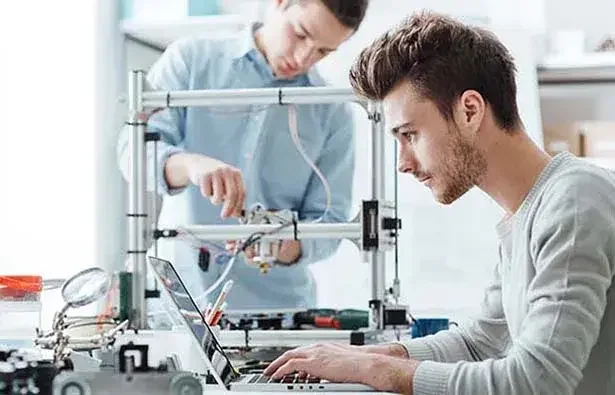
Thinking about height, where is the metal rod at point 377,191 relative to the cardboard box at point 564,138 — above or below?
below

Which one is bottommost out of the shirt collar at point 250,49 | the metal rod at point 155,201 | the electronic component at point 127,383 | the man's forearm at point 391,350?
the man's forearm at point 391,350

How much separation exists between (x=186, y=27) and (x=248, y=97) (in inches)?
42.3

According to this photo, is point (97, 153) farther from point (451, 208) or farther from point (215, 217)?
point (451, 208)

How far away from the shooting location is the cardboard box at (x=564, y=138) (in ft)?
9.80

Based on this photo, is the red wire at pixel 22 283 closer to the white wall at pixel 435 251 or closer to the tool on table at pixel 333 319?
the tool on table at pixel 333 319

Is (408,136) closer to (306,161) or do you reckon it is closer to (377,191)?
(377,191)

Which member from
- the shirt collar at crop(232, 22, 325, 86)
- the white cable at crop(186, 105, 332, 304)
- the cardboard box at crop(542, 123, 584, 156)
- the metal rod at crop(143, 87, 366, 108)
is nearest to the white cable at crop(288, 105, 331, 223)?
the white cable at crop(186, 105, 332, 304)

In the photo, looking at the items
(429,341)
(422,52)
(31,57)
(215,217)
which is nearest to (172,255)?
(215,217)

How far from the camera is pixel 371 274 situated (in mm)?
1985

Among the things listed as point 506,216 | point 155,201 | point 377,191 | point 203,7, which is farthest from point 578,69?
point 506,216

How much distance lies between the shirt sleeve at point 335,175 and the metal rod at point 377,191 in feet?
1.43

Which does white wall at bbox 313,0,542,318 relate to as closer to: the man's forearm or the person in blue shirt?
the person in blue shirt

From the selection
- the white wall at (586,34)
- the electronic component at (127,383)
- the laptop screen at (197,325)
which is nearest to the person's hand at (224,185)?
the laptop screen at (197,325)

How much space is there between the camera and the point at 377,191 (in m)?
1.98
